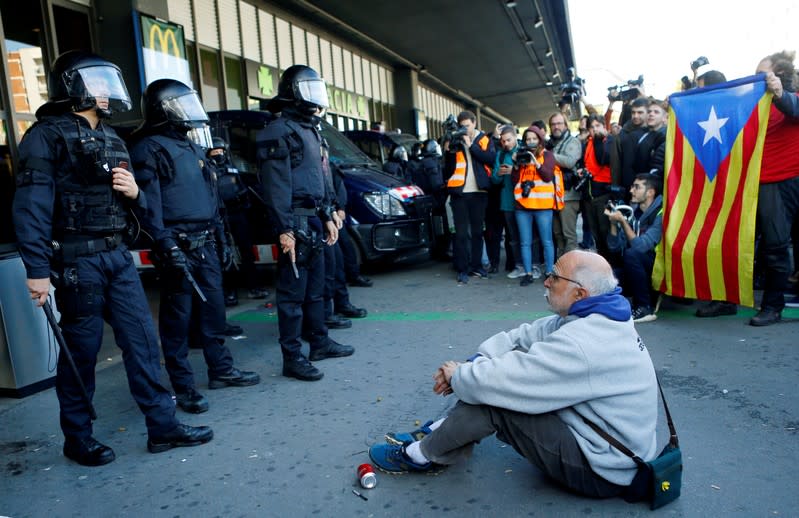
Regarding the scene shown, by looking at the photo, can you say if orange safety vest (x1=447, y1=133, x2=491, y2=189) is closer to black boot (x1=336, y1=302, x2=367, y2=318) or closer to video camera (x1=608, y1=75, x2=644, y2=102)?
video camera (x1=608, y1=75, x2=644, y2=102)

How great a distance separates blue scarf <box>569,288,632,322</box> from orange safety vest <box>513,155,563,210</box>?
14.9 ft

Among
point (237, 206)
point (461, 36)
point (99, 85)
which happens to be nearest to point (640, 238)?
point (237, 206)

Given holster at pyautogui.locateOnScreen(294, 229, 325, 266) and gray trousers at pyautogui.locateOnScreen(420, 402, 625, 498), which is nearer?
gray trousers at pyautogui.locateOnScreen(420, 402, 625, 498)

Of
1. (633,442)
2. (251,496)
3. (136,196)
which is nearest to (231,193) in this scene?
(136,196)

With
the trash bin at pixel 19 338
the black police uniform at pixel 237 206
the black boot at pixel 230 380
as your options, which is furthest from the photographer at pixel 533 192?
the trash bin at pixel 19 338

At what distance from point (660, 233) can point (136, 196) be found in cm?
434

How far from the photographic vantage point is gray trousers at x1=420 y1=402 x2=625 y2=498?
8.14 feet

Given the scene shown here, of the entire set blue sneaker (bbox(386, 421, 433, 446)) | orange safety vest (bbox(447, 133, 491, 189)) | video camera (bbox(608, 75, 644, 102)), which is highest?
video camera (bbox(608, 75, 644, 102))

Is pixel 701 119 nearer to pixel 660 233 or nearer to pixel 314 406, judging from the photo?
pixel 660 233

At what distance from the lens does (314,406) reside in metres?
3.85

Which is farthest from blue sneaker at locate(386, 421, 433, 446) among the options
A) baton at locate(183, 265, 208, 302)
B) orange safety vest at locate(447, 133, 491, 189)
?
orange safety vest at locate(447, 133, 491, 189)

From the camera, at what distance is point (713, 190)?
5.13 metres

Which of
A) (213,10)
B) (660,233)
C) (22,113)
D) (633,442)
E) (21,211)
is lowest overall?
(633,442)

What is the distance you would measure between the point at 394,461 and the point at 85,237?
1.89 m
